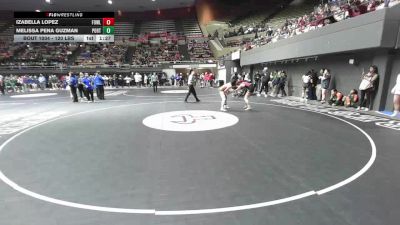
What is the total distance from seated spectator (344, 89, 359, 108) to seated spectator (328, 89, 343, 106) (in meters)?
0.40

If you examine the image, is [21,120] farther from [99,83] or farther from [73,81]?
[99,83]

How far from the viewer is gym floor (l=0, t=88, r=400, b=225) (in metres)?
3.43

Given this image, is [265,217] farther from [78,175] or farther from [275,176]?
[78,175]

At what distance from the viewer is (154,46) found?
42.3 metres

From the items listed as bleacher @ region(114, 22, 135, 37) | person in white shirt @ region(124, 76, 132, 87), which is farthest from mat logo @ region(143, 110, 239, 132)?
bleacher @ region(114, 22, 135, 37)

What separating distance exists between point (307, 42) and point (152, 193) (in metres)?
13.7

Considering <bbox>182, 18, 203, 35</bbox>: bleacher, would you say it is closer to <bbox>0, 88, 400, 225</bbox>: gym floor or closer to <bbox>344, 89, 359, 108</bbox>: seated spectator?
<bbox>344, 89, 359, 108</bbox>: seated spectator

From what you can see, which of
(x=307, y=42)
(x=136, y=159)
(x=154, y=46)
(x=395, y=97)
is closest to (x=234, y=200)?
(x=136, y=159)

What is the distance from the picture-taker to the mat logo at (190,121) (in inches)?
332

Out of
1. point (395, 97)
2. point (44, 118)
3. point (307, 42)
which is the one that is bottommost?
point (44, 118)
